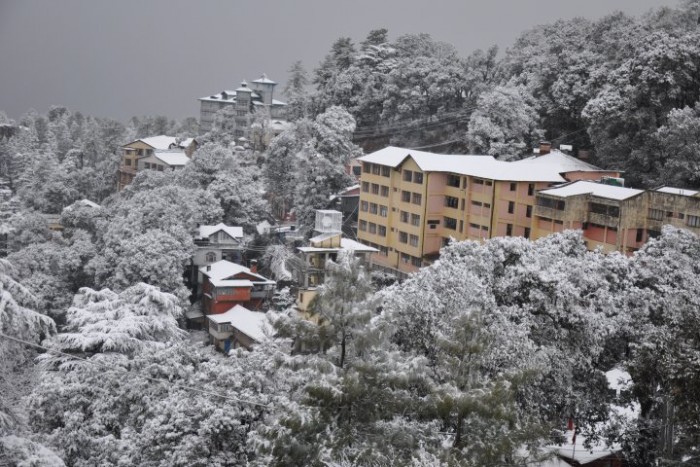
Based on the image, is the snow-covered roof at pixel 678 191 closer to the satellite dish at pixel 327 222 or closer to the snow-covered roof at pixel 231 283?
the satellite dish at pixel 327 222

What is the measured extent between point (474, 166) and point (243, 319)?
11058 mm

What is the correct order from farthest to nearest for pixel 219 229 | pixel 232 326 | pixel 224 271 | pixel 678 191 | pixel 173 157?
pixel 173 157 → pixel 219 229 → pixel 224 271 → pixel 232 326 → pixel 678 191

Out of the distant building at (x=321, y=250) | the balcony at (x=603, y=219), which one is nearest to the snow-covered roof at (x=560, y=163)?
the balcony at (x=603, y=219)

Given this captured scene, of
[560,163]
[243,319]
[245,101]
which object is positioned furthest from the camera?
[245,101]

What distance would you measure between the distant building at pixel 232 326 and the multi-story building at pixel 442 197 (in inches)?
263

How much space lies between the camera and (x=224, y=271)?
31266mm

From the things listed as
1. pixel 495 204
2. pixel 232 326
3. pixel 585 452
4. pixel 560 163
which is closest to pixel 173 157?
pixel 232 326

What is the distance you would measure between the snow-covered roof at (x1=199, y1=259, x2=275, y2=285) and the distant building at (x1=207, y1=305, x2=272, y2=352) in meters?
1.75

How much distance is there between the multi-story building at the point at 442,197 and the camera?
28.2 meters

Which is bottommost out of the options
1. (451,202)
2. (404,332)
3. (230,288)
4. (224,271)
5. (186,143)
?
(230,288)

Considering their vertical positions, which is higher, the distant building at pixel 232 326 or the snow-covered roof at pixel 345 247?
the snow-covered roof at pixel 345 247

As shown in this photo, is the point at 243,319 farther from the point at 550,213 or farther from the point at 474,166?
the point at 550,213

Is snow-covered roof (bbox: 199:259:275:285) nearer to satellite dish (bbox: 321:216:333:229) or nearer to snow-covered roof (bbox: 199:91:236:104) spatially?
satellite dish (bbox: 321:216:333:229)

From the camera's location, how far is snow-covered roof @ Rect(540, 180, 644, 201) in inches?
957
